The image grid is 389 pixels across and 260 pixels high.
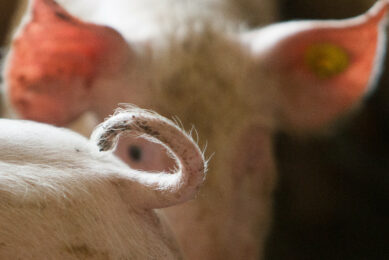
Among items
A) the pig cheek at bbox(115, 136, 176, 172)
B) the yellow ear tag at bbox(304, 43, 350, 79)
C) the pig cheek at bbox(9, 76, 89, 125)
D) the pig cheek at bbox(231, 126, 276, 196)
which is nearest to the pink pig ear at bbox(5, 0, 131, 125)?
the pig cheek at bbox(9, 76, 89, 125)

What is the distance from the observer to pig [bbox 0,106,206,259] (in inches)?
19.6

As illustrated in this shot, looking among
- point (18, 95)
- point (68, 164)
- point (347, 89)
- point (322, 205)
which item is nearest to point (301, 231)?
point (322, 205)

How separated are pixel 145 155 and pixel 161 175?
0.50 m

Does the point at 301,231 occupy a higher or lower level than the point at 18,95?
lower

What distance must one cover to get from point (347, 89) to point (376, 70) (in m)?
0.08

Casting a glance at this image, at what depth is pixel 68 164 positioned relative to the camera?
1.86 ft

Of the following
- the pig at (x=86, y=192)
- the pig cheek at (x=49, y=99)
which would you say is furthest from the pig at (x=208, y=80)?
the pig at (x=86, y=192)

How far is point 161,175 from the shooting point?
59cm

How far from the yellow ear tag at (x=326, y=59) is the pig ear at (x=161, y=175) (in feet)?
2.59

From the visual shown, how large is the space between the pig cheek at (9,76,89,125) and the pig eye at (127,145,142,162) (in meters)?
0.17

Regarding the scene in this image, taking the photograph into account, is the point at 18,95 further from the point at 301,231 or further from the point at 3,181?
the point at 301,231

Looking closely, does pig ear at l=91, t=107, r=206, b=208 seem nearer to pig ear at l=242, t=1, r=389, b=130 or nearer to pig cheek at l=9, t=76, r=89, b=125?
pig cheek at l=9, t=76, r=89, b=125

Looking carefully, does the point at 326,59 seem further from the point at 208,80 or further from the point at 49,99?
the point at 49,99

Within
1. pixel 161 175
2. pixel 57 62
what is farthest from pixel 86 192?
pixel 57 62
